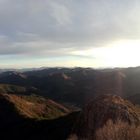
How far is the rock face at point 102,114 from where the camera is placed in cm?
9750

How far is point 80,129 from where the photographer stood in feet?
342

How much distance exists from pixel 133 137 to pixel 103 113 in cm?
5063

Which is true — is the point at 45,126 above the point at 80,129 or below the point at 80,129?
below

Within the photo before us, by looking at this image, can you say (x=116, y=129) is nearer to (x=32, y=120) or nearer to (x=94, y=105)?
(x=94, y=105)

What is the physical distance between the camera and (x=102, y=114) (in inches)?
4067

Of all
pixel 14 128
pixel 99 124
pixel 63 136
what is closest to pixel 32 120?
pixel 14 128

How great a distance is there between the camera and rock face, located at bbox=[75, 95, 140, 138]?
9750cm

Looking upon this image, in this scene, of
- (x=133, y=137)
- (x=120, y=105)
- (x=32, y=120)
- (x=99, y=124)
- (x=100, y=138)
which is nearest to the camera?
(x=133, y=137)

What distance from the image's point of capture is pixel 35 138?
543 ft

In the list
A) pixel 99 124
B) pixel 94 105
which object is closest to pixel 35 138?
pixel 94 105

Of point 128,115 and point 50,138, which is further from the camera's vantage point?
point 50,138

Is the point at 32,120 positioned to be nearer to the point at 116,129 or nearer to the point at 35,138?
the point at 35,138

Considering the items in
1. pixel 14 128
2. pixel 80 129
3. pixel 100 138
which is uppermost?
pixel 100 138

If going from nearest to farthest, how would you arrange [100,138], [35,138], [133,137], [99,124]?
[133,137], [100,138], [99,124], [35,138]
